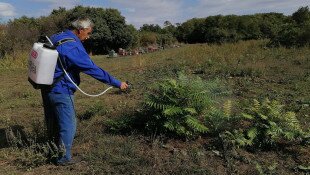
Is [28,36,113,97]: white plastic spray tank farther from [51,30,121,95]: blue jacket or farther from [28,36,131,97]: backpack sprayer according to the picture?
A: [51,30,121,95]: blue jacket

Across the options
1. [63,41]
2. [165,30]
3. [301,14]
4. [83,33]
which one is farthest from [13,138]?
[165,30]

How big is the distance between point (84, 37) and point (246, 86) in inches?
194

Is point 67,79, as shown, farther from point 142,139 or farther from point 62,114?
point 142,139

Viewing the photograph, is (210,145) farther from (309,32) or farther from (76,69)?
(309,32)

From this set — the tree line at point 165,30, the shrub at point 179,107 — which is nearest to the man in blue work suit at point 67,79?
the shrub at point 179,107

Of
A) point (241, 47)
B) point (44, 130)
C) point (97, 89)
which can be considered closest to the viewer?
point (44, 130)

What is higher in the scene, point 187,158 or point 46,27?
point 46,27

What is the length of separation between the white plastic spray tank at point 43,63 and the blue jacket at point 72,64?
133 millimetres

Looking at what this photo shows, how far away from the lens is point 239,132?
532 cm

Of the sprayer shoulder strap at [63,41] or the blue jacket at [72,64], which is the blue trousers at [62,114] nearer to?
the blue jacket at [72,64]

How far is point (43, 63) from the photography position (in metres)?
4.78

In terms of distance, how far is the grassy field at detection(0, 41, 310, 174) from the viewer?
4.87 meters

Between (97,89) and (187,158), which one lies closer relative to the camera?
(187,158)

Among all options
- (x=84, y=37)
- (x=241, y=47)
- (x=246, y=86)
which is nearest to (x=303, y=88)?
(x=246, y=86)
